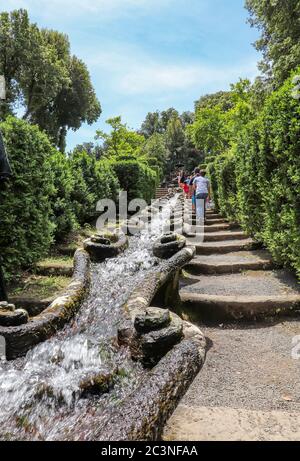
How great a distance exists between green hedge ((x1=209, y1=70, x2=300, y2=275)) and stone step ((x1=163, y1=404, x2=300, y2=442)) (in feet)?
8.23

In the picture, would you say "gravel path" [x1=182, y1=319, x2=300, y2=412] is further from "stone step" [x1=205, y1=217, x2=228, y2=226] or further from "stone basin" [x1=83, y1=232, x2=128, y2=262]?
"stone step" [x1=205, y1=217, x2=228, y2=226]

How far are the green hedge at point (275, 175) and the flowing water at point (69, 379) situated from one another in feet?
8.18

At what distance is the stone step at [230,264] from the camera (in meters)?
5.93

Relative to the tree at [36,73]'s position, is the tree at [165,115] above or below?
above

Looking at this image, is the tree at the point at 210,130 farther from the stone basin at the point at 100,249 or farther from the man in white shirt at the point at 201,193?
the stone basin at the point at 100,249

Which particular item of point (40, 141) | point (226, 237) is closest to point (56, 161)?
point (40, 141)

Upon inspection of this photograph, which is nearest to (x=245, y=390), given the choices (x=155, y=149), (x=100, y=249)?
(x=100, y=249)

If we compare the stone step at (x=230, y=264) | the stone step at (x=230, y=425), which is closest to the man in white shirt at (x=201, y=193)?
the stone step at (x=230, y=264)

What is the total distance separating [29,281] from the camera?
5.07 m

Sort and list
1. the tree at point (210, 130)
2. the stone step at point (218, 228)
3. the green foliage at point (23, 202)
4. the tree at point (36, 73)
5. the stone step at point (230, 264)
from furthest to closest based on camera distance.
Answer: the tree at point (210, 130) → the tree at point (36, 73) → the stone step at point (218, 228) → the stone step at point (230, 264) → the green foliage at point (23, 202)

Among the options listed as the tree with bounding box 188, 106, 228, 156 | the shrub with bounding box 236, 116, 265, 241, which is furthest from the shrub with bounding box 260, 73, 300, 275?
the tree with bounding box 188, 106, 228, 156

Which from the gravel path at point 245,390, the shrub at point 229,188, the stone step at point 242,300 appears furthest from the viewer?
the shrub at point 229,188

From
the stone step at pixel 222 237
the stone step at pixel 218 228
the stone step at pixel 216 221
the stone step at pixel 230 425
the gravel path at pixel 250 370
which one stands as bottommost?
the gravel path at pixel 250 370

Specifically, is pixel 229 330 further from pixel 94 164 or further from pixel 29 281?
pixel 94 164
